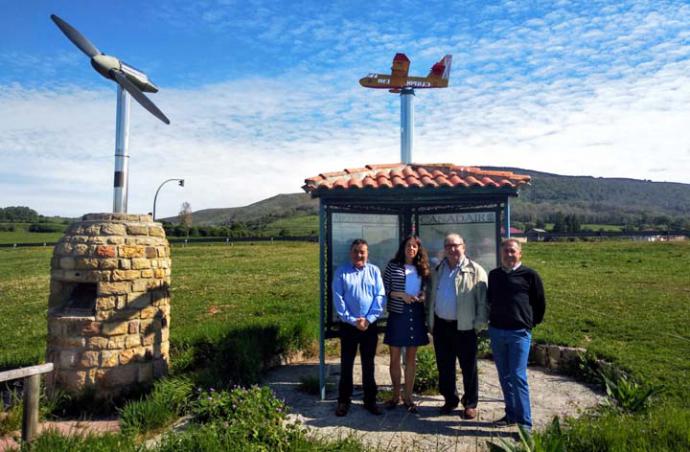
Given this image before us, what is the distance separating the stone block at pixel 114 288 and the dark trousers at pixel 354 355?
312 cm

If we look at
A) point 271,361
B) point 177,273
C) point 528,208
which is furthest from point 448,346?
point 528,208

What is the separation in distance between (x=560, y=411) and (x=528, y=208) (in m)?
139

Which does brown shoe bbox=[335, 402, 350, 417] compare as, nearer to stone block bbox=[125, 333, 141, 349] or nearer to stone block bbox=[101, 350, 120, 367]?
stone block bbox=[125, 333, 141, 349]

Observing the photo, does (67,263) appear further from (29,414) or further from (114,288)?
(29,414)

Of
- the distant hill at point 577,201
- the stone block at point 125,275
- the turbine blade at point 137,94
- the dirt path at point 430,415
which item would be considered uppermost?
the distant hill at point 577,201

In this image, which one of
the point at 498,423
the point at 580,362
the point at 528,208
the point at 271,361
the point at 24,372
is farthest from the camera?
the point at 528,208

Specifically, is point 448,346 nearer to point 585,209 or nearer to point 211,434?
point 211,434

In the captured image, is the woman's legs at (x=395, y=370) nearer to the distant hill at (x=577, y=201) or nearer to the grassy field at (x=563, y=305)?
the grassy field at (x=563, y=305)

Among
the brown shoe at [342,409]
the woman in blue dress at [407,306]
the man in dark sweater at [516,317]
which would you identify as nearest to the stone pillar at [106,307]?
the brown shoe at [342,409]

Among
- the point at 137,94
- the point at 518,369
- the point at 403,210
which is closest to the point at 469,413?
the point at 518,369

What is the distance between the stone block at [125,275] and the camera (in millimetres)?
6508

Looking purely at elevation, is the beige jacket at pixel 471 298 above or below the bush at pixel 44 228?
below

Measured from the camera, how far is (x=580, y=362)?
699cm

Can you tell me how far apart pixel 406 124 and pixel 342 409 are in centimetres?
460
